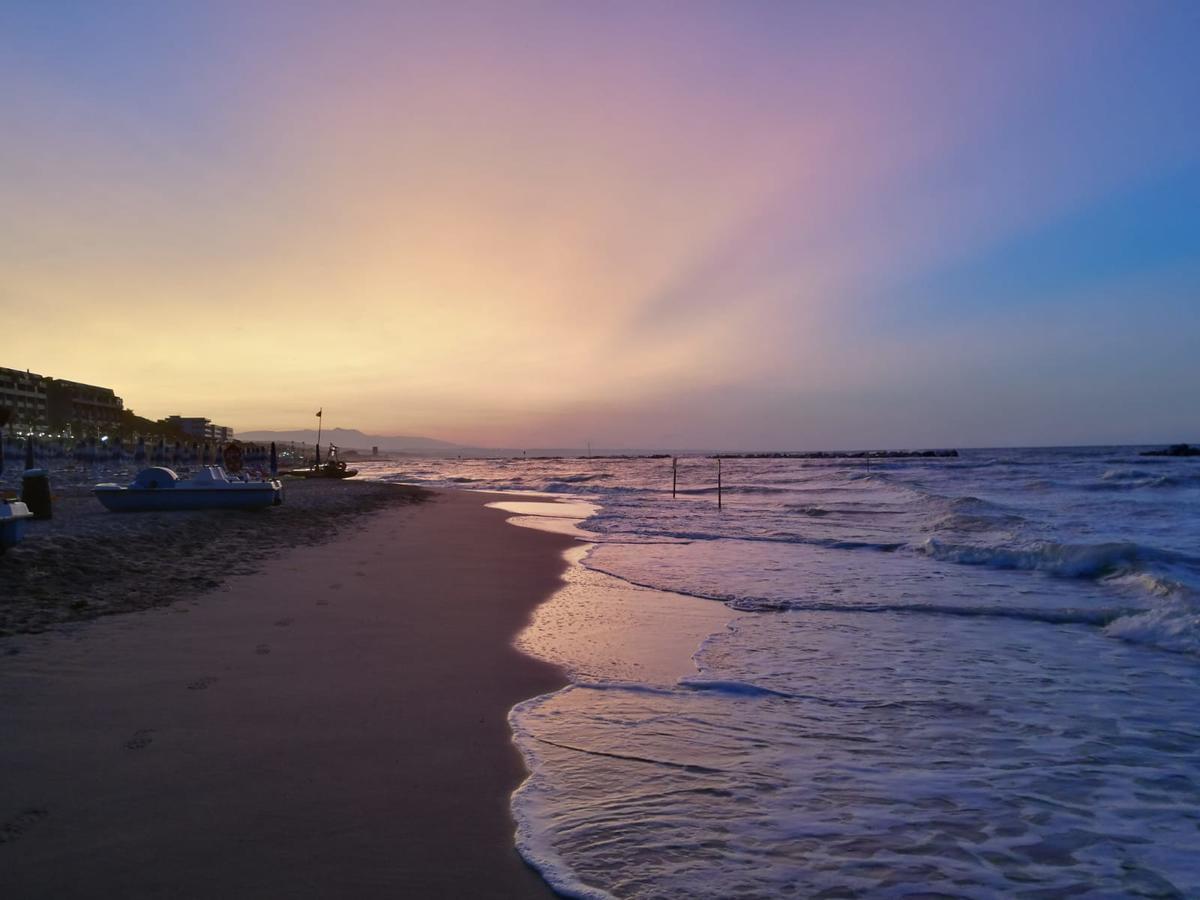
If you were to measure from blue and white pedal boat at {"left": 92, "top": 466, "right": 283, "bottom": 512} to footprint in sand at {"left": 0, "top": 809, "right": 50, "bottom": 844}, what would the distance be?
1762 cm

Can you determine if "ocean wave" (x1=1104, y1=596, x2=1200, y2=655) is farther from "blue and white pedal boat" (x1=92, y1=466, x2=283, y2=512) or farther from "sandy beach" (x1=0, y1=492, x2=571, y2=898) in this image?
"blue and white pedal boat" (x1=92, y1=466, x2=283, y2=512)

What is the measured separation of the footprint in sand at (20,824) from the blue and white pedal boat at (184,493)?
17623mm

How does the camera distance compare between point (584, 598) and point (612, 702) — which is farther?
point (584, 598)

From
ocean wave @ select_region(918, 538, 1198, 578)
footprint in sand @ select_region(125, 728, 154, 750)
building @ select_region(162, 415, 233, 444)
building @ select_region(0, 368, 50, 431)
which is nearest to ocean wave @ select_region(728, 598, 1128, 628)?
ocean wave @ select_region(918, 538, 1198, 578)

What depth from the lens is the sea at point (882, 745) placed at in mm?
3527

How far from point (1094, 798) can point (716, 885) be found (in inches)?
110

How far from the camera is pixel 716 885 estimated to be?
3273 millimetres

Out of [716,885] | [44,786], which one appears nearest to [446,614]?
[44,786]

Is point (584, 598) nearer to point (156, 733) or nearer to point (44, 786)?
point (156, 733)

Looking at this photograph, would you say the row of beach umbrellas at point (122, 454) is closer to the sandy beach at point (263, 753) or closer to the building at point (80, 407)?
the building at point (80, 407)

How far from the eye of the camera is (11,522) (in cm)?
998

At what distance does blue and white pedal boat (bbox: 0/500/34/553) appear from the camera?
987cm

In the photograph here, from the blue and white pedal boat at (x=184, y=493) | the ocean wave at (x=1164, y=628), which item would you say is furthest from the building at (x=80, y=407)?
the ocean wave at (x=1164, y=628)

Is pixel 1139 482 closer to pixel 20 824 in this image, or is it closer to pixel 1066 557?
pixel 1066 557
